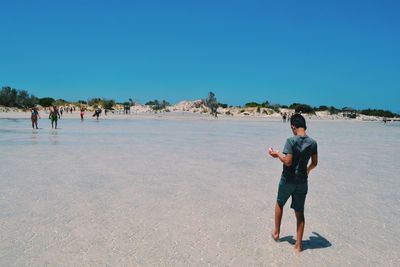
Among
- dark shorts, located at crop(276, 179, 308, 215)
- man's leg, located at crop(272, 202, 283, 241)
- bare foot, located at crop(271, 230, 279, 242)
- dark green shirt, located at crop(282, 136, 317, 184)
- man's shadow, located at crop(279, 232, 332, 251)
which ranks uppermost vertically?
dark green shirt, located at crop(282, 136, 317, 184)

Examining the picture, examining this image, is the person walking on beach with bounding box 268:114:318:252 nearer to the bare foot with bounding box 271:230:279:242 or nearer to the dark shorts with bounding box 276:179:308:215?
the dark shorts with bounding box 276:179:308:215

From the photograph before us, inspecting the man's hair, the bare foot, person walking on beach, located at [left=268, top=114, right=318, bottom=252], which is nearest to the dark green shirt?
person walking on beach, located at [left=268, top=114, right=318, bottom=252]

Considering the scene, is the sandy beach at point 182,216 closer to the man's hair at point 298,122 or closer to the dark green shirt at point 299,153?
the dark green shirt at point 299,153

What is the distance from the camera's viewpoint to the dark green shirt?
452cm

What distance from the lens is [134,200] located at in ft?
22.6

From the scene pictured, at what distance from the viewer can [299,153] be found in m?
4.54

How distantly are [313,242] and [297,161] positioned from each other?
1.26 metres

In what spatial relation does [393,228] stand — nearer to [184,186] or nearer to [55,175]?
[184,186]

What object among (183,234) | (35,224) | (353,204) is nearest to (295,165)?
(183,234)

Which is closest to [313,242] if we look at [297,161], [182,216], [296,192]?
[296,192]

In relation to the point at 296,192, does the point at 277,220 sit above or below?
below

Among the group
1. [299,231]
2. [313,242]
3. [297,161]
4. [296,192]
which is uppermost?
[297,161]

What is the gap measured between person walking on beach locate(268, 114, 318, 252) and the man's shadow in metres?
0.25

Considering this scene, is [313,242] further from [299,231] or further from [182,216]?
[182,216]
